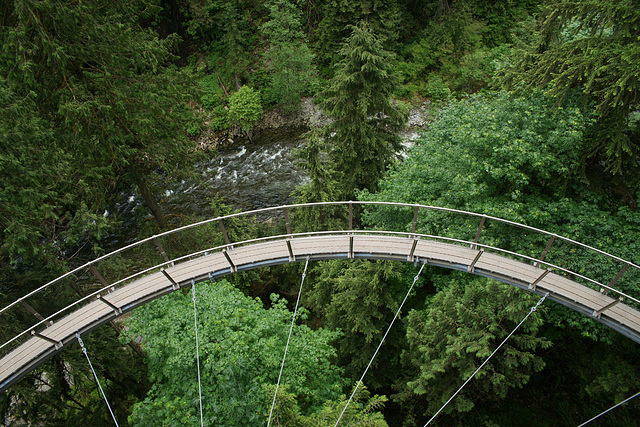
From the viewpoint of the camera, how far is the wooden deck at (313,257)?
901 cm

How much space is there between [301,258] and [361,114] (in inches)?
298

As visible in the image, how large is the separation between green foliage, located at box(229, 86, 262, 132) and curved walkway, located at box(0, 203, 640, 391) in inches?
756

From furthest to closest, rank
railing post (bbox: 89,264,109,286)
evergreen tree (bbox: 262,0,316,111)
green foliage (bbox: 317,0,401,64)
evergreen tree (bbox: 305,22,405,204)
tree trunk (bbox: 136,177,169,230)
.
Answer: evergreen tree (bbox: 262,0,316,111)
green foliage (bbox: 317,0,401,64)
tree trunk (bbox: 136,177,169,230)
evergreen tree (bbox: 305,22,405,204)
railing post (bbox: 89,264,109,286)

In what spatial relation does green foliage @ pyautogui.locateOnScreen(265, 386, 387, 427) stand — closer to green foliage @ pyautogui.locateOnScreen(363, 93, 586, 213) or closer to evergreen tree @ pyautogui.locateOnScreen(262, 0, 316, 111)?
green foliage @ pyautogui.locateOnScreen(363, 93, 586, 213)

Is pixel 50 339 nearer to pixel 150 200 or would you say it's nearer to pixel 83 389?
pixel 83 389

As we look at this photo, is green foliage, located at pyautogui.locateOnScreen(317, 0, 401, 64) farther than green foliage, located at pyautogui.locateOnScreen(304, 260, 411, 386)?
Yes

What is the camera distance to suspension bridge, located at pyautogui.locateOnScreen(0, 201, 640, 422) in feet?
29.7

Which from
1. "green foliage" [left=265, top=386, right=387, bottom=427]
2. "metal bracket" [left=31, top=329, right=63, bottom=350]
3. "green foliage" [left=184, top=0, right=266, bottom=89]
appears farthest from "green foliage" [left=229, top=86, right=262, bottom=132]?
"green foliage" [left=265, top=386, right=387, bottom=427]

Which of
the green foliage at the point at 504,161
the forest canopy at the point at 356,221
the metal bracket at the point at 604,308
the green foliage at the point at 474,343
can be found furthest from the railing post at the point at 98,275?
the metal bracket at the point at 604,308

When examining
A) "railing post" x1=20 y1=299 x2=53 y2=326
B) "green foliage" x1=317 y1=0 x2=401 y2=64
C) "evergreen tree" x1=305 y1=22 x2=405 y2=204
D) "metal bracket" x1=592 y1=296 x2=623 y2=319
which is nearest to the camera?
"metal bracket" x1=592 y1=296 x2=623 y2=319

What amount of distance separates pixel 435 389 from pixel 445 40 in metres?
24.7

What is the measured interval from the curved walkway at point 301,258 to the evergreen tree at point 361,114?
4.64m

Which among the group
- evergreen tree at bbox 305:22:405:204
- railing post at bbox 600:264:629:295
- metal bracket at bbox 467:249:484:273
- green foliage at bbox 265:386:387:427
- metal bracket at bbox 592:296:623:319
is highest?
evergreen tree at bbox 305:22:405:204

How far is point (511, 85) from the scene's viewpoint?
1366 centimetres
